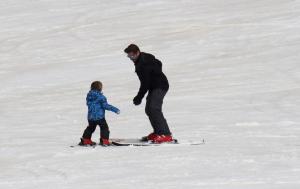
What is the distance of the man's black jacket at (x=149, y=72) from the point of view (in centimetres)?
1059

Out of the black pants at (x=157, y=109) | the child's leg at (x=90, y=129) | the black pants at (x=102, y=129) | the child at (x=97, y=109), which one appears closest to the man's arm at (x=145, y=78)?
the black pants at (x=157, y=109)

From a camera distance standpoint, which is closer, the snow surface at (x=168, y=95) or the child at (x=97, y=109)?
the snow surface at (x=168, y=95)

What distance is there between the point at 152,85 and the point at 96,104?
870mm

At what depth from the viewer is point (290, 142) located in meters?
10.8

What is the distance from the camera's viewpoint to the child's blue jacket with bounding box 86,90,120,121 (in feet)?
35.2

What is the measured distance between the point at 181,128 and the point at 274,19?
585 inches

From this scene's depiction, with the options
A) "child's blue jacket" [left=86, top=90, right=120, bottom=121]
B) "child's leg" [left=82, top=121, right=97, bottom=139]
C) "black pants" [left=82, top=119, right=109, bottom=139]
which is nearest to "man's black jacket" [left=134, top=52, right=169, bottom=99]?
"child's blue jacket" [left=86, top=90, right=120, bottom=121]

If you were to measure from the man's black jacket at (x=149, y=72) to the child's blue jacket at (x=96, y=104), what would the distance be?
529mm

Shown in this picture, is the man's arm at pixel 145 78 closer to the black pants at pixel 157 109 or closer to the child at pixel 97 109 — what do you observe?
the black pants at pixel 157 109

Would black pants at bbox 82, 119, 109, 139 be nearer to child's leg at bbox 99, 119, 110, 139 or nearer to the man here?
child's leg at bbox 99, 119, 110, 139

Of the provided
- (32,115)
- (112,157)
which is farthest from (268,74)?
(112,157)

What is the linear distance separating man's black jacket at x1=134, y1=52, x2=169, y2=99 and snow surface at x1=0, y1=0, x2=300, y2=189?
94cm

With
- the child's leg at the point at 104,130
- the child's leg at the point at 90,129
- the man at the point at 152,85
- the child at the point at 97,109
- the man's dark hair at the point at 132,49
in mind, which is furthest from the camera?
the child's leg at the point at 90,129

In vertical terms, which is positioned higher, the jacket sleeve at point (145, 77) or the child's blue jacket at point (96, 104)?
the jacket sleeve at point (145, 77)
